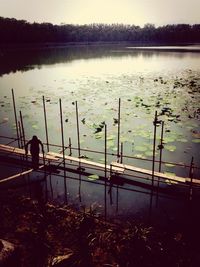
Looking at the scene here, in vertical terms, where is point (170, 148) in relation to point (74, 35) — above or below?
below

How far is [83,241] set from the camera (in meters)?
5.54

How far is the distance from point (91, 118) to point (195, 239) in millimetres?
8849

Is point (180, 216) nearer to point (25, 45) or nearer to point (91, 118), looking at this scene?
point (91, 118)

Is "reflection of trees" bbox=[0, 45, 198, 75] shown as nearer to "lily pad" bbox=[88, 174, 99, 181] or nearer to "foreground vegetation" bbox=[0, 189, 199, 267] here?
"lily pad" bbox=[88, 174, 99, 181]

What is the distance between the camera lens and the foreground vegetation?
200 inches

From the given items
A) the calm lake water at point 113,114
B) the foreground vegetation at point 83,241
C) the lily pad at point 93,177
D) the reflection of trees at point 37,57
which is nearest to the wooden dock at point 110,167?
the lily pad at point 93,177

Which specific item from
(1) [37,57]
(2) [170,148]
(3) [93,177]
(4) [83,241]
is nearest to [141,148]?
(2) [170,148]

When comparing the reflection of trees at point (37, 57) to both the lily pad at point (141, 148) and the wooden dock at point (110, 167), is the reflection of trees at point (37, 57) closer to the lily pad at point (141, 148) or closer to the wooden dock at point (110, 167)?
the wooden dock at point (110, 167)

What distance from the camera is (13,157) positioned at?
984 centimetres

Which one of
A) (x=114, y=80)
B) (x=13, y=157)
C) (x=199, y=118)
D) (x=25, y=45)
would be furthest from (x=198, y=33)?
(x=13, y=157)

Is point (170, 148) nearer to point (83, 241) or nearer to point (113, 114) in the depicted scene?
point (113, 114)

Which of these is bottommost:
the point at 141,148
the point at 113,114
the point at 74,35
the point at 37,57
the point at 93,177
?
the point at 93,177

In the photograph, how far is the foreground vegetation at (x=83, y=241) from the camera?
5.08 metres

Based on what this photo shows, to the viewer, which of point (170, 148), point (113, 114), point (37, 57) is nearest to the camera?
point (170, 148)
